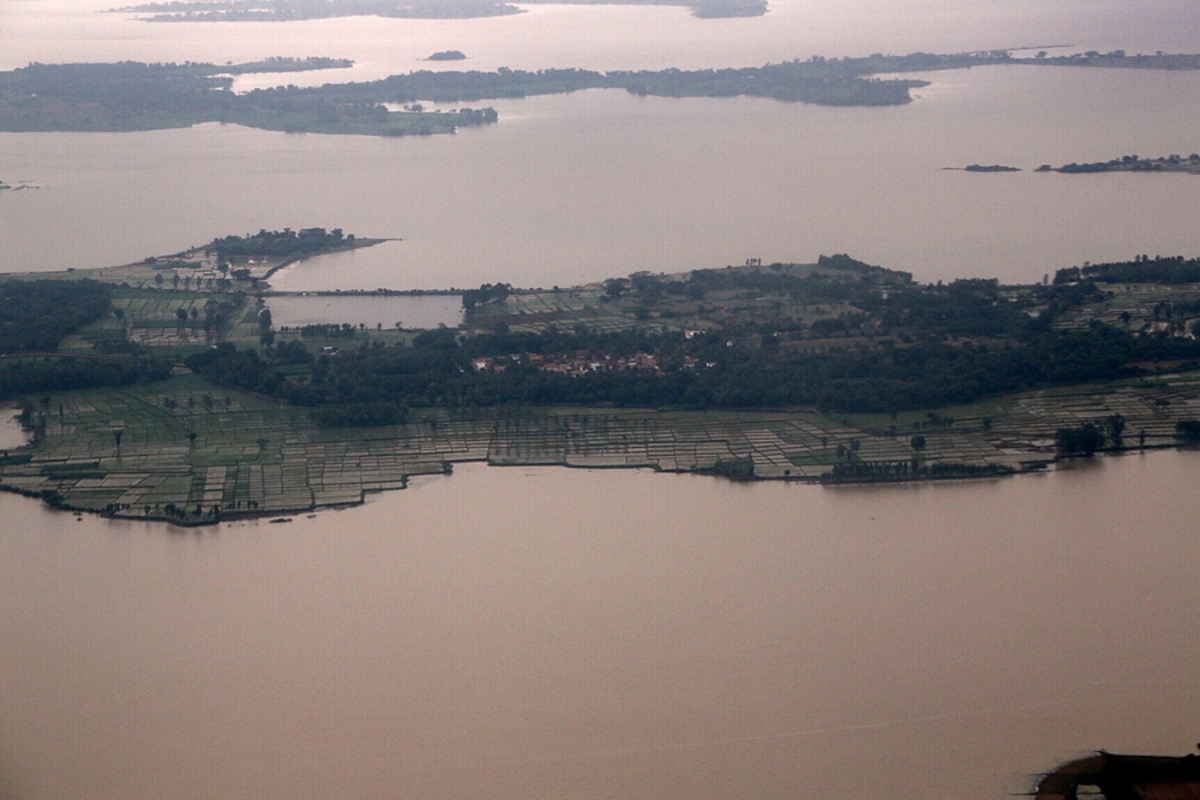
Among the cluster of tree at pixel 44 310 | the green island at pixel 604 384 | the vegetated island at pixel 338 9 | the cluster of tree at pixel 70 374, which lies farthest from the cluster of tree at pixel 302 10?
the cluster of tree at pixel 70 374

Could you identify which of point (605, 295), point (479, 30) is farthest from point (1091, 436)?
point (479, 30)

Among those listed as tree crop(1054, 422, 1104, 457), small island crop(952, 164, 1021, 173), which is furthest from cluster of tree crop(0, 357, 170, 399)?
small island crop(952, 164, 1021, 173)

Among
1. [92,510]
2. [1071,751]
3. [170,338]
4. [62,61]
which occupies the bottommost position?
[1071,751]

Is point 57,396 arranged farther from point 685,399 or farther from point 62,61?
point 62,61

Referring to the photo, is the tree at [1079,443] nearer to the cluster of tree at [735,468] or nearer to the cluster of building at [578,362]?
the cluster of tree at [735,468]

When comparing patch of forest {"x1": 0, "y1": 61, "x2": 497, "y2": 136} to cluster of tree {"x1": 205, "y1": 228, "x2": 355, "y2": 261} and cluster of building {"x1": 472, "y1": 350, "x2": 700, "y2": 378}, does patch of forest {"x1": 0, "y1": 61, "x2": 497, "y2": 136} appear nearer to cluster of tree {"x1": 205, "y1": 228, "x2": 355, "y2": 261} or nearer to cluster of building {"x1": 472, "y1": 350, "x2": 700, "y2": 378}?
cluster of tree {"x1": 205, "y1": 228, "x2": 355, "y2": 261}

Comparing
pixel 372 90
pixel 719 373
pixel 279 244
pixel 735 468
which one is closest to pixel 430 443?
pixel 735 468
